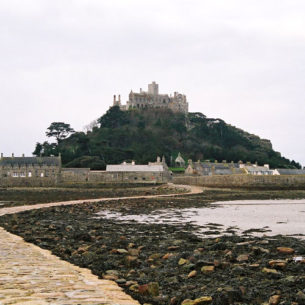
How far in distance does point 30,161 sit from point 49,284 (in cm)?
7427

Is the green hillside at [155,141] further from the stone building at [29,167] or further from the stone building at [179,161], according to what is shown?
the stone building at [29,167]

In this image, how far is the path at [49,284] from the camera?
17.3ft

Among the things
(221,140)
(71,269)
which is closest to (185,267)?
(71,269)

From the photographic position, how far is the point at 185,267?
7957mm

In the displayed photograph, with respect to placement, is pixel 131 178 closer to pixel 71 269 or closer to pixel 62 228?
pixel 62 228

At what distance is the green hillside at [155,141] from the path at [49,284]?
7162 cm

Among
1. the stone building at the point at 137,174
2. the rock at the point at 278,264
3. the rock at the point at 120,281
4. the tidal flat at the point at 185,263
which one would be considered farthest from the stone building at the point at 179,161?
the rock at the point at 120,281

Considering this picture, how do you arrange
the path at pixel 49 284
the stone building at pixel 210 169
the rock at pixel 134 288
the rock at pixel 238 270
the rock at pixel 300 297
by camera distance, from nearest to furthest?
the path at pixel 49 284, the rock at pixel 300 297, the rock at pixel 134 288, the rock at pixel 238 270, the stone building at pixel 210 169

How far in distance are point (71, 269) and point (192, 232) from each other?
7157 mm

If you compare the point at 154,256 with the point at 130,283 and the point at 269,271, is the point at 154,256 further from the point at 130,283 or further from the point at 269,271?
the point at 269,271

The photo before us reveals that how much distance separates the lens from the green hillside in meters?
90.8

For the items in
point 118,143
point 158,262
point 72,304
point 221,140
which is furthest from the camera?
point 221,140

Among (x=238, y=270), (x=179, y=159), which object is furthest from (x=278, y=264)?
(x=179, y=159)

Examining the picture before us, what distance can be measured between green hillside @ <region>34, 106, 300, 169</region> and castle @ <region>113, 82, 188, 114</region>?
4890 millimetres
